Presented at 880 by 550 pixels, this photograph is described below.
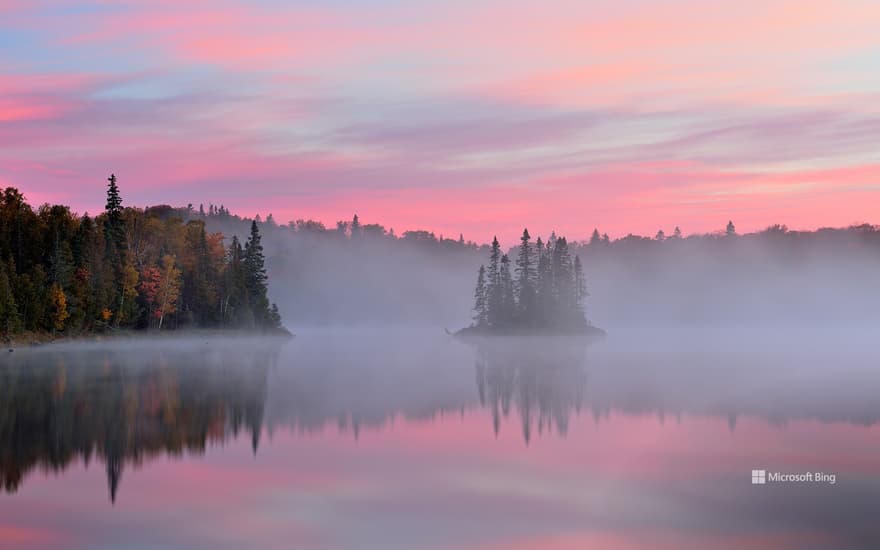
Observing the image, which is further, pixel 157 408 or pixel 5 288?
pixel 5 288

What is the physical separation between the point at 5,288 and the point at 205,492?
259ft

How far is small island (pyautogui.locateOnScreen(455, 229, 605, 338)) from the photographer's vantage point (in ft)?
511

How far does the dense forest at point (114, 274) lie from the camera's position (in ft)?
328

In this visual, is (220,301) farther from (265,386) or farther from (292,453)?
(292,453)

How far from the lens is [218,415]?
3872 centimetres

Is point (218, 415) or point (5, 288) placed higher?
point (5, 288)

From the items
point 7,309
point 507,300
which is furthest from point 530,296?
point 7,309

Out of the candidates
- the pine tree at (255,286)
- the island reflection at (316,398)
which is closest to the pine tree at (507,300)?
the pine tree at (255,286)

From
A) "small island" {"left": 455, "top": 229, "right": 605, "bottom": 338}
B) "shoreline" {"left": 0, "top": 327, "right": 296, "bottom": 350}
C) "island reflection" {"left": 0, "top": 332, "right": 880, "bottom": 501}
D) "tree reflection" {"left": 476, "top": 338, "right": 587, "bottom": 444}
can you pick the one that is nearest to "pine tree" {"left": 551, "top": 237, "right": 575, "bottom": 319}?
"small island" {"left": 455, "top": 229, "right": 605, "bottom": 338}

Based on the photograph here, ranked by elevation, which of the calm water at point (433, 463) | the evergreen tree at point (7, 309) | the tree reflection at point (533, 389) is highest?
the evergreen tree at point (7, 309)

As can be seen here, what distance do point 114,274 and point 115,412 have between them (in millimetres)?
80605

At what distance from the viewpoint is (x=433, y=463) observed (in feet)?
91.5

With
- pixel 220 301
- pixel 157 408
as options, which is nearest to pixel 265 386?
pixel 157 408

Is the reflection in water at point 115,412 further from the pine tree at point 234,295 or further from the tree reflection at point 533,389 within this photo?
the pine tree at point 234,295
